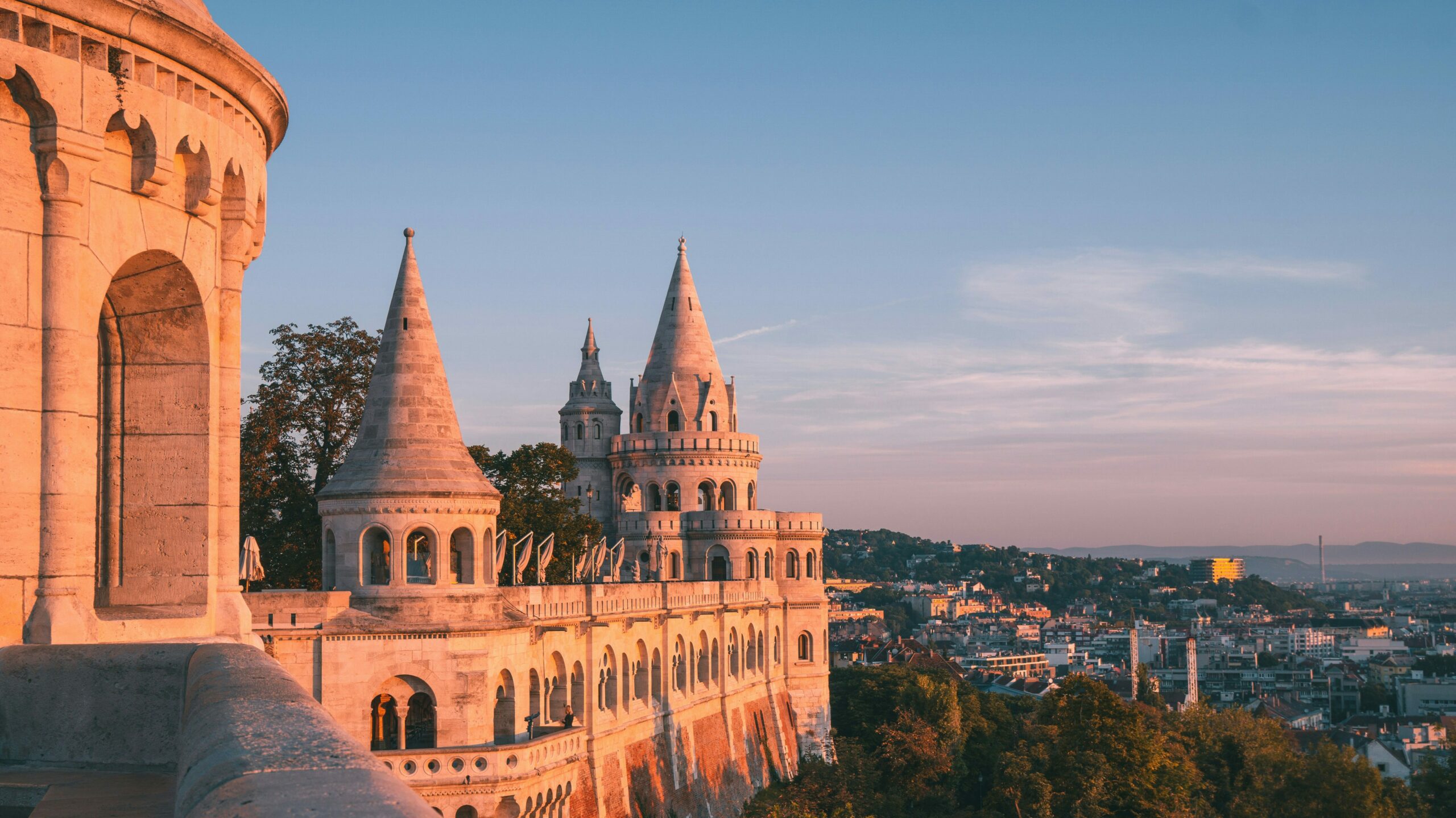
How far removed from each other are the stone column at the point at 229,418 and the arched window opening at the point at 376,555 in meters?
19.7

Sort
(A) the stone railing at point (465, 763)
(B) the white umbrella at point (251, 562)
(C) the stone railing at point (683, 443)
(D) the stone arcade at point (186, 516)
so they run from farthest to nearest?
(C) the stone railing at point (683, 443) < (B) the white umbrella at point (251, 562) < (A) the stone railing at point (465, 763) < (D) the stone arcade at point (186, 516)

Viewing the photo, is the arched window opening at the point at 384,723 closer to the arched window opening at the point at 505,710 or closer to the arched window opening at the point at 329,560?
the arched window opening at the point at 505,710

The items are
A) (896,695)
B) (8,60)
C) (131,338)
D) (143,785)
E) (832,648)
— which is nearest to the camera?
(143,785)

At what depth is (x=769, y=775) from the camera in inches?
2296

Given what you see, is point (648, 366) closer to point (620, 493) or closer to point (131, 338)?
point (620, 493)

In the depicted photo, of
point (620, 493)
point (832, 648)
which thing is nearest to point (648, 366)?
point (620, 493)

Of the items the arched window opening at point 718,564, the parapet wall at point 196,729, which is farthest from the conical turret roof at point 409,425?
the arched window opening at point 718,564

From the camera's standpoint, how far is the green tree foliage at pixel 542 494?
170 ft

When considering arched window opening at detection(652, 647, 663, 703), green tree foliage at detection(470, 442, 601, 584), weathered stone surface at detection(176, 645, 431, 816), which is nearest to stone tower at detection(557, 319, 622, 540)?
green tree foliage at detection(470, 442, 601, 584)

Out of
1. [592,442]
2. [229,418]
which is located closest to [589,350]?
[592,442]

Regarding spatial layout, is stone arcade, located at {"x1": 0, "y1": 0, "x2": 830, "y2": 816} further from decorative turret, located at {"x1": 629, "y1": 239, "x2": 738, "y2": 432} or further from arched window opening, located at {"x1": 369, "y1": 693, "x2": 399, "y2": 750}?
decorative turret, located at {"x1": 629, "y1": 239, "x2": 738, "y2": 432}

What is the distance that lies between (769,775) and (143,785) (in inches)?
2043

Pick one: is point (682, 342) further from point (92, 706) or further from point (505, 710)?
point (92, 706)

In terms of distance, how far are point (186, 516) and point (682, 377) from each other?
55.1 m
